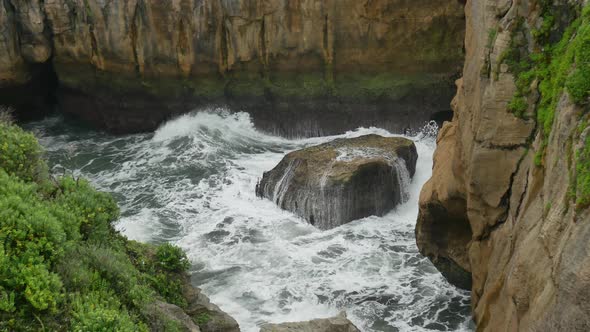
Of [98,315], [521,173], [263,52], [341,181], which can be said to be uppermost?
[263,52]

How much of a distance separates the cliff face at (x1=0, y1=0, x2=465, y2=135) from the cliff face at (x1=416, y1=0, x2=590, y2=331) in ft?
33.9

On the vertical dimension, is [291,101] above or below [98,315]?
below

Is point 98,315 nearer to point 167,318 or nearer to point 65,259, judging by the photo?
point 65,259

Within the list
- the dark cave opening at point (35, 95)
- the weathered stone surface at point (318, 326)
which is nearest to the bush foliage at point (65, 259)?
the weathered stone surface at point (318, 326)

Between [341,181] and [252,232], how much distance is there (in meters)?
2.86

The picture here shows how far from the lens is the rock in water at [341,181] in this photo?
17.0 meters

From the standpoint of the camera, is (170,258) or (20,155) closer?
(20,155)

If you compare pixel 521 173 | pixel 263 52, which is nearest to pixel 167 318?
pixel 521 173

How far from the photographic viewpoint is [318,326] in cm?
1076

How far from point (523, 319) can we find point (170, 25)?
62.5 ft

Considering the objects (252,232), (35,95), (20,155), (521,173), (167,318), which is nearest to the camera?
(167,318)

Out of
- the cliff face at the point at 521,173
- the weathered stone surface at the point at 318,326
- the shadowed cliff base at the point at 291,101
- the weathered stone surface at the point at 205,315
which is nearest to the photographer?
the cliff face at the point at 521,173

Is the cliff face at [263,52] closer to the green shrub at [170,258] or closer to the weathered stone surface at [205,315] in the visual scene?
the green shrub at [170,258]

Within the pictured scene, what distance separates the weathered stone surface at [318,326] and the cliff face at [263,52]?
46.0 ft
